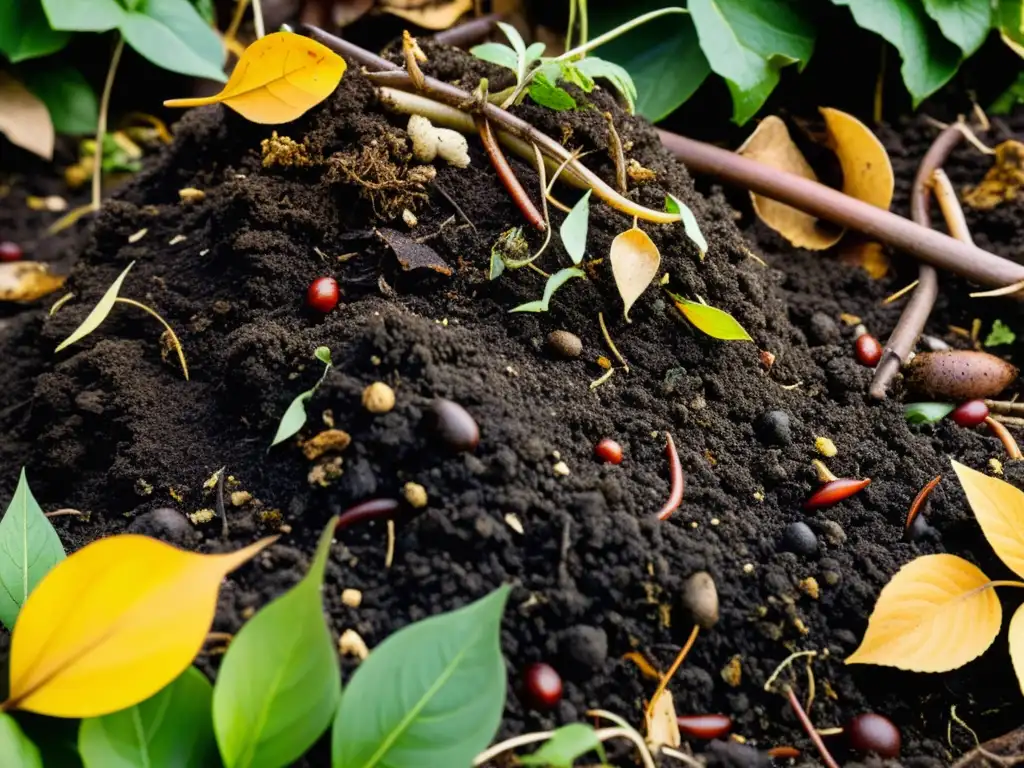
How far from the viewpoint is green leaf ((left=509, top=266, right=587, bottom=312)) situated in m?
1.14

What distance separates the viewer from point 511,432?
1012mm

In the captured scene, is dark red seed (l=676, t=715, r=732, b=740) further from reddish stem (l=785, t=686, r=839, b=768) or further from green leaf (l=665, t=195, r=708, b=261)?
green leaf (l=665, t=195, r=708, b=261)

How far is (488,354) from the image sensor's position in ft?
3.68

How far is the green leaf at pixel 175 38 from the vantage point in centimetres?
175

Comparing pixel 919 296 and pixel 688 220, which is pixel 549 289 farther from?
pixel 919 296

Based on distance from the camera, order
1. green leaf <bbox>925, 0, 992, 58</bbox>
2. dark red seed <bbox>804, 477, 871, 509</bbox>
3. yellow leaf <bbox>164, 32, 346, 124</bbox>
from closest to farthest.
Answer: dark red seed <bbox>804, 477, 871, 509</bbox>
yellow leaf <bbox>164, 32, 346, 124</bbox>
green leaf <bbox>925, 0, 992, 58</bbox>

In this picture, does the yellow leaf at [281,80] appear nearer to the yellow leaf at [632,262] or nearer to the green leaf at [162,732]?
the yellow leaf at [632,262]

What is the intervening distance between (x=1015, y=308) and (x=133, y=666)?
4.92 feet

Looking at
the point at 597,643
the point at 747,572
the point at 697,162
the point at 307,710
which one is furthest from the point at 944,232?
the point at 307,710

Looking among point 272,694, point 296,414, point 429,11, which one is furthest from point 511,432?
point 429,11

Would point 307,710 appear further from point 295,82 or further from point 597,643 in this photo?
point 295,82

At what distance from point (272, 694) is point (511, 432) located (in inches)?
14.8

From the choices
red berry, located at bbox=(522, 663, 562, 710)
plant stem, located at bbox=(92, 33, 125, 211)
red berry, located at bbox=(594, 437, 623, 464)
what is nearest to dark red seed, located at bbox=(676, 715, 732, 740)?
red berry, located at bbox=(522, 663, 562, 710)

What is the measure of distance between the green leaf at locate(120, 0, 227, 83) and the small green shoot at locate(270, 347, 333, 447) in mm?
925
